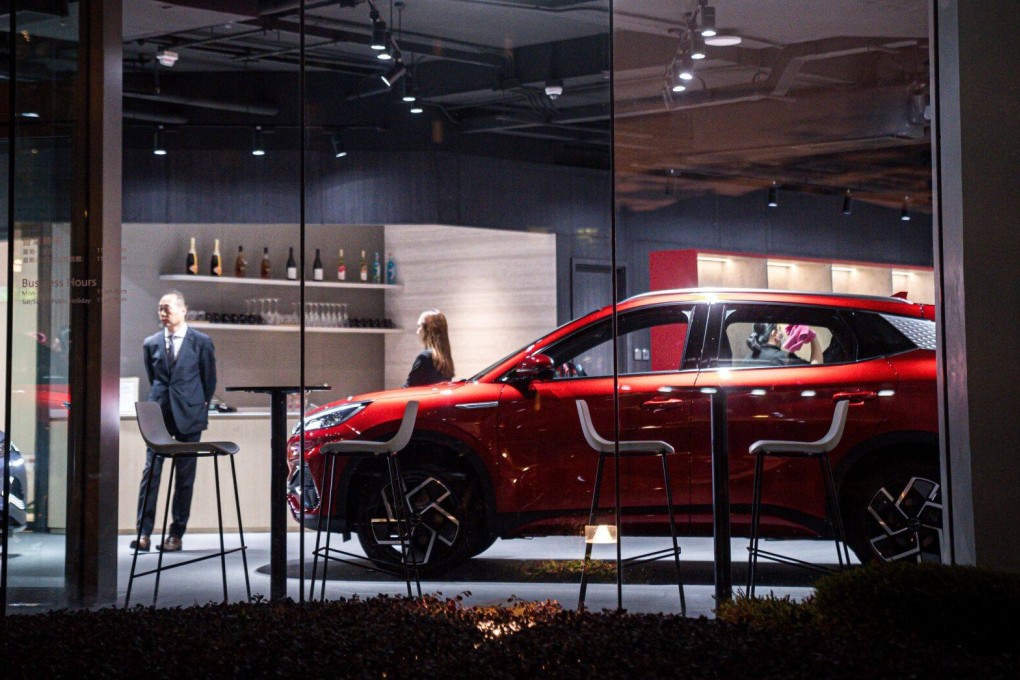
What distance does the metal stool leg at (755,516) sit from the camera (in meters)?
4.95

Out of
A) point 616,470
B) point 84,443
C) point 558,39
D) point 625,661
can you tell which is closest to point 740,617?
point 625,661

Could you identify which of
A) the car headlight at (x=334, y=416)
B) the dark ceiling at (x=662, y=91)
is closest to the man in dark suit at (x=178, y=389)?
the car headlight at (x=334, y=416)

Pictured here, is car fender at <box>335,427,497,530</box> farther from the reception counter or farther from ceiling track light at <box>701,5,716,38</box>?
ceiling track light at <box>701,5,716,38</box>

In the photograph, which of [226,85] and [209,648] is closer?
[209,648]

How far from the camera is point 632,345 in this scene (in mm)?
5125

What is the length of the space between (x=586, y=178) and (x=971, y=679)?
2.92 m

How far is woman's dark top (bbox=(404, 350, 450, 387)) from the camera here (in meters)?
5.17

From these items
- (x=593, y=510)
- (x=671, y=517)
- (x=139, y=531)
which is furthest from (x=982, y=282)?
(x=139, y=531)

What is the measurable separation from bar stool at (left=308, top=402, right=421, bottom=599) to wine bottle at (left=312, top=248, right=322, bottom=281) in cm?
90

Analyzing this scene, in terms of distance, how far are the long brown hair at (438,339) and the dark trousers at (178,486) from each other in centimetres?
118

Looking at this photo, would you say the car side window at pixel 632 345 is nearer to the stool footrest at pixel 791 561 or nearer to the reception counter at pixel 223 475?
the stool footrest at pixel 791 561

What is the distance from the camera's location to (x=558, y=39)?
5.27 metres

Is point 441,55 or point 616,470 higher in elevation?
point 441,55

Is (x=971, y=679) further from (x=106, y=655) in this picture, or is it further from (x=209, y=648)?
(x=106, y=655)
